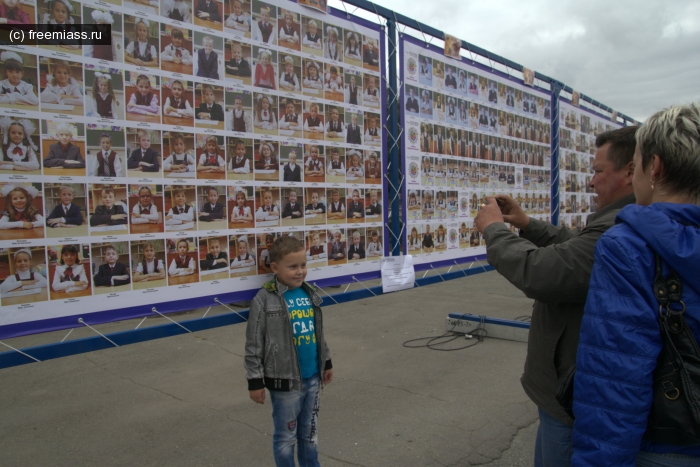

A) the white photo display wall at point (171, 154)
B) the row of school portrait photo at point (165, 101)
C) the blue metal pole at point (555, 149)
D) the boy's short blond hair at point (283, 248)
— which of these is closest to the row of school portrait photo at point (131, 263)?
the white photo display wall at point (171, 154)

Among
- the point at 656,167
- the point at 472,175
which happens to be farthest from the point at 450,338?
the point at 656,167

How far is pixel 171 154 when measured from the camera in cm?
228

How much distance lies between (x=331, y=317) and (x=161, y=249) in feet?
17.3

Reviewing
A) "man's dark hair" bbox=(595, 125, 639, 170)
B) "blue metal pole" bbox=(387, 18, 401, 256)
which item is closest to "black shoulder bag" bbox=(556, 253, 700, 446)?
"man's dark hair" bbox=(595, 125, 639, 170)

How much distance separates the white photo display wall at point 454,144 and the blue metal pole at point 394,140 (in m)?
0.10

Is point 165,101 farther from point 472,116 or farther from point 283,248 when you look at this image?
point 472,116

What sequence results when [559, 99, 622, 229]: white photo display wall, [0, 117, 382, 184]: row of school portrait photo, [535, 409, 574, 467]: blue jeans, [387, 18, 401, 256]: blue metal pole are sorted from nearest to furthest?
[535, 409, 574, 467]: blue jeans → [0, 117, 382, 184]: row of school portrait photo → [387, 18, 401, 256]: blue metal pole → [559, 99, 622, 229]: white photo display wall

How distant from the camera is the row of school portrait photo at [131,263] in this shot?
193cm

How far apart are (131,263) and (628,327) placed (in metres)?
1.96

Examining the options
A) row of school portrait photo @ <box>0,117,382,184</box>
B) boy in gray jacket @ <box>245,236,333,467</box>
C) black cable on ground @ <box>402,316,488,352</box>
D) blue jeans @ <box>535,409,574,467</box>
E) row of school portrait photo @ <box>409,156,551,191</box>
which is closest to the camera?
blue jeans @ <box>535,409,574,467</box>

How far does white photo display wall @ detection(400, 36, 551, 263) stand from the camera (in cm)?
368

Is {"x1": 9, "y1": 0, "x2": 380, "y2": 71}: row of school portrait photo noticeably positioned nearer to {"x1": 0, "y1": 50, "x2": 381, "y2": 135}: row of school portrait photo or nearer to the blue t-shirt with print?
{"x1": 0, "y1": 50, "x2": 381, "y2": 135}: row of school portrait photo

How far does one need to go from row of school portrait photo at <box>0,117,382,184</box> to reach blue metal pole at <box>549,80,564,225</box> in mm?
3712

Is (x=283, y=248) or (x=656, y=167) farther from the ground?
(x=656, y=167)
